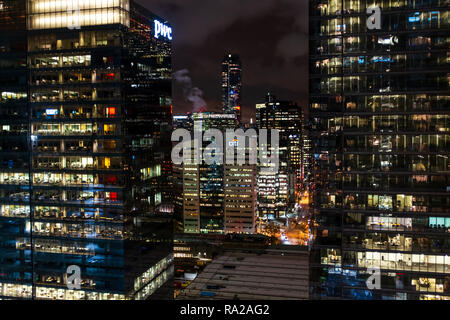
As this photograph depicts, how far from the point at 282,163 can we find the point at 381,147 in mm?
125094

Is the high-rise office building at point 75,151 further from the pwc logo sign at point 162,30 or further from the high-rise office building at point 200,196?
the high-rise office building at point 200,196

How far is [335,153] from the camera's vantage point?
28.7m

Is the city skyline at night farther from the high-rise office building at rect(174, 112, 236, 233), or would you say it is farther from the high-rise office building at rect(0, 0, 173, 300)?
the high-rise office building at rect(174, 112, 236, 233)

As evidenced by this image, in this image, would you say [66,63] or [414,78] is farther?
[66,63]

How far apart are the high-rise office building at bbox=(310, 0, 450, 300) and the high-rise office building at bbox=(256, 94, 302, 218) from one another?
115m

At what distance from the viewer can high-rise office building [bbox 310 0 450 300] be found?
1080 inches

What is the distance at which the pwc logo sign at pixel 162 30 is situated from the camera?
4388 cm

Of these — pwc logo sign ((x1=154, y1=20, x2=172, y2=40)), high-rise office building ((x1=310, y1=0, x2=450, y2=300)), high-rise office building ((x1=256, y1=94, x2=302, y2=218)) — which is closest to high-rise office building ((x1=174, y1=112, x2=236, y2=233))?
high-rise office building ((x1=256, y1=94, x2=302, y2=218))

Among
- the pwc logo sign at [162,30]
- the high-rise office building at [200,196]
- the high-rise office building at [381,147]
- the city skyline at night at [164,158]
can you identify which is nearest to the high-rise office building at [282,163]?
the high-rise office building at [200,196]

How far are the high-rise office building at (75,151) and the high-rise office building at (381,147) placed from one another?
56.3ft

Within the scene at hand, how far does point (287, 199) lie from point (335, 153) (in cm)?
12271
